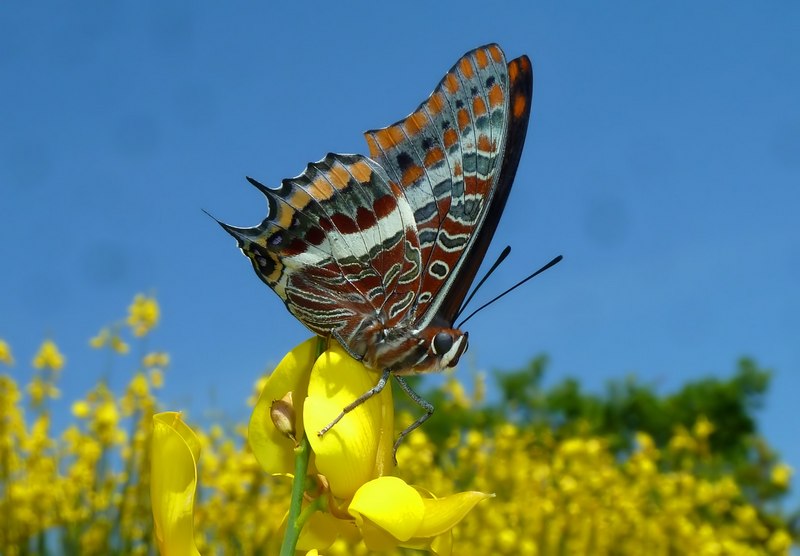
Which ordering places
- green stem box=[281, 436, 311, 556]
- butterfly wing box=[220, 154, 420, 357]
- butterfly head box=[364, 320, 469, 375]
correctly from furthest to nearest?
butterfly wing box=[220, 154, 420, 357] → butterfly head box=[364, 320, 469, 375] → green stem box=[281, 436, 311, 556]

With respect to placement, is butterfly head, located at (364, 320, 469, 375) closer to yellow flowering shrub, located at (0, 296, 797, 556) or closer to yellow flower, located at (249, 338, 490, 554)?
yellow flower, located at (249, 338, 490, 554)

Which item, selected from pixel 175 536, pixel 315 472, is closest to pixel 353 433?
pixel 315 472

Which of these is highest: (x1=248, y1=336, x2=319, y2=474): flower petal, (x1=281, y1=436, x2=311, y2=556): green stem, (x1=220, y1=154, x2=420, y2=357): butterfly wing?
(x1=220, y1=154, x2=420, y2=357): butterfly wing

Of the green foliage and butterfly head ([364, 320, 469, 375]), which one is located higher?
the green foliage

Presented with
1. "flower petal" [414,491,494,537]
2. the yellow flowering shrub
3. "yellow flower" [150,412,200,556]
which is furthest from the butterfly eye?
the yellow flowering shrub

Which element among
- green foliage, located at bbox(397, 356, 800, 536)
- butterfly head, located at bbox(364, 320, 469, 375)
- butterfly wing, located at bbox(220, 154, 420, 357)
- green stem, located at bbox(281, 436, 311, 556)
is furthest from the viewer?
green foliage, located at bbox(397, 356, 800, 536)

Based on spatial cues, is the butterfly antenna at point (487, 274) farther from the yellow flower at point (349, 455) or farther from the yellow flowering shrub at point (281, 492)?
the yellow flowering shrub at point (281, 492)

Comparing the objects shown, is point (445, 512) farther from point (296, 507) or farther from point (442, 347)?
point (442, 347)

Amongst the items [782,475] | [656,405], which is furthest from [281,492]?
[656,405]

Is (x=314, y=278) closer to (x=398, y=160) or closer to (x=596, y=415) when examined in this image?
(x=398, y=160)

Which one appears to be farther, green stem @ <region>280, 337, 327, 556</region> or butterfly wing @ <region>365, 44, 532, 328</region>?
butterfly wing @ <region>365, 44, 532, 328</region>
